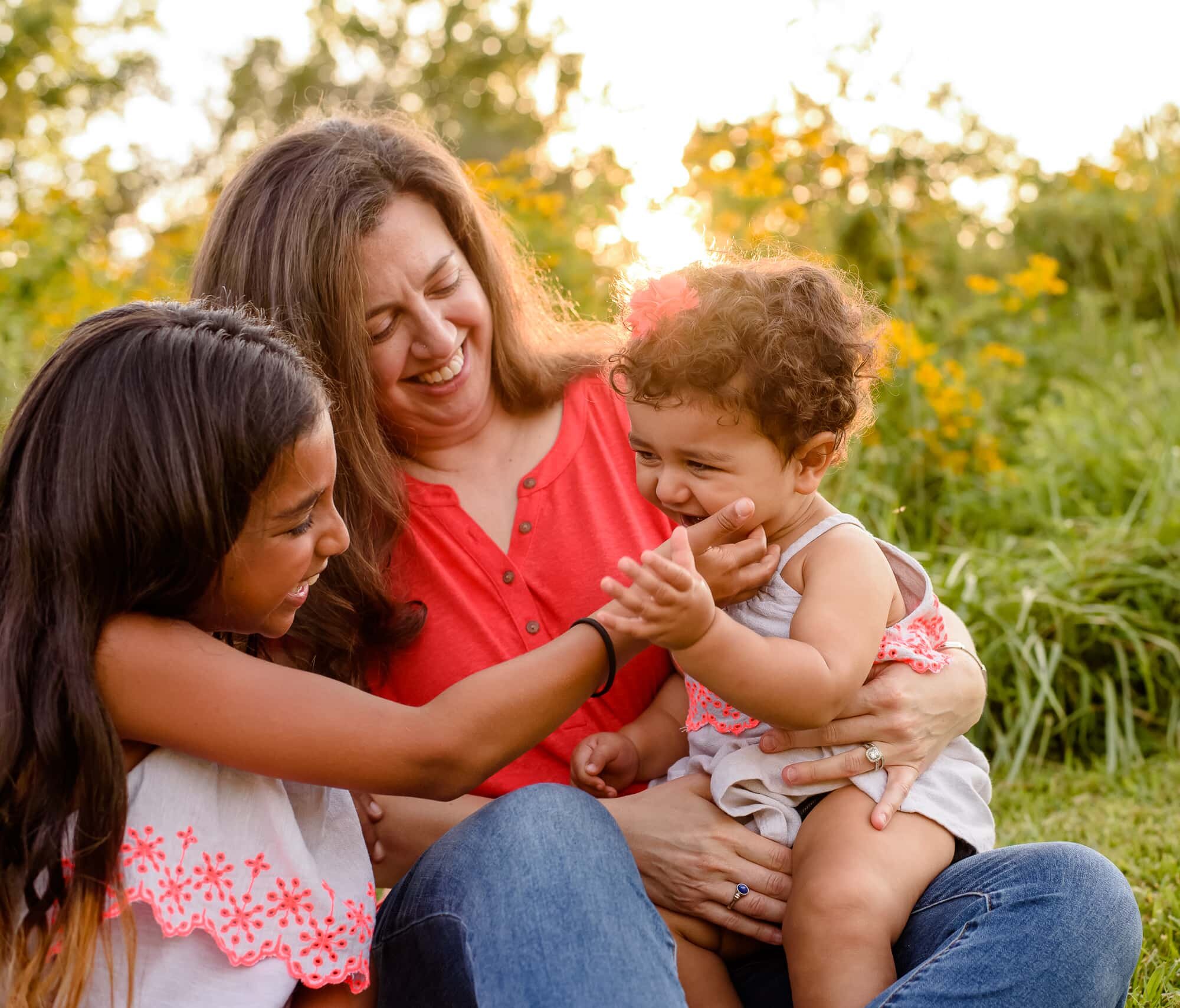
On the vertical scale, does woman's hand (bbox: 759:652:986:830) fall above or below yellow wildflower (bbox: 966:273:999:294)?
below

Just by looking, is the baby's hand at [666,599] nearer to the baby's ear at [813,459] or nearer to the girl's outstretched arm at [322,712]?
the girl's outstretched arm at [322,712]

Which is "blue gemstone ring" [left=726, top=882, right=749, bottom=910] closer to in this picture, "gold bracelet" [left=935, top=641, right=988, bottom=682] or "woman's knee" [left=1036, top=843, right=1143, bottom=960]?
"woman's knee" [left=1036, top=843, right=1143, bottom=960]

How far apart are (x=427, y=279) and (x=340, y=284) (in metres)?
0.19

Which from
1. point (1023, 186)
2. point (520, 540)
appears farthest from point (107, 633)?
point (1023, 186)

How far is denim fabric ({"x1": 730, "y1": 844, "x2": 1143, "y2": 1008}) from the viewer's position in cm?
162

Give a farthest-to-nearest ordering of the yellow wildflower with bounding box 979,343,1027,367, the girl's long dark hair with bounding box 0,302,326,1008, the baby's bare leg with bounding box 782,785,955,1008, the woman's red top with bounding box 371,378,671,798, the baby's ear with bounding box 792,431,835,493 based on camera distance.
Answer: the yellow wildflower with bounding box 979,343,1027,367 → the woman's red top with bounding box 371,378,671,798 → the baby's ear with bounding box 792,431,835,493 → the baby's bare leg with bounding box 782,785,955,1008 → the girl's long dark hair with bounding box 0,302,326,1008

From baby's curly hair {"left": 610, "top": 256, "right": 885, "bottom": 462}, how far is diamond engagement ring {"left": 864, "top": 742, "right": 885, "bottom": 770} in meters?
0.51

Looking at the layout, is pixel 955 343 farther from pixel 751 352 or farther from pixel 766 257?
pixel 751 352

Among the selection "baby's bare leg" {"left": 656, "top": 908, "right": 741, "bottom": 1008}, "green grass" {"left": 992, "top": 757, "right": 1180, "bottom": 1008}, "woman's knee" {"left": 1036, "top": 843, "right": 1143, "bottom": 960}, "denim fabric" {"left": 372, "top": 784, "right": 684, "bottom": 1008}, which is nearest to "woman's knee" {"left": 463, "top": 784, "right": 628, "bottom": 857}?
"denim fabric" {"left": 372, "top": 784, "right": 684, "bottom": 1008}

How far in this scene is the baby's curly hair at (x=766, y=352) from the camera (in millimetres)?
1905

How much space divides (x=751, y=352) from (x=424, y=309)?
732 mm

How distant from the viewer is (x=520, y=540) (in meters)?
2.37

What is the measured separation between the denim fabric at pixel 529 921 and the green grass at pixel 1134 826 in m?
1.09

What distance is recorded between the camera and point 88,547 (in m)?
1.56
